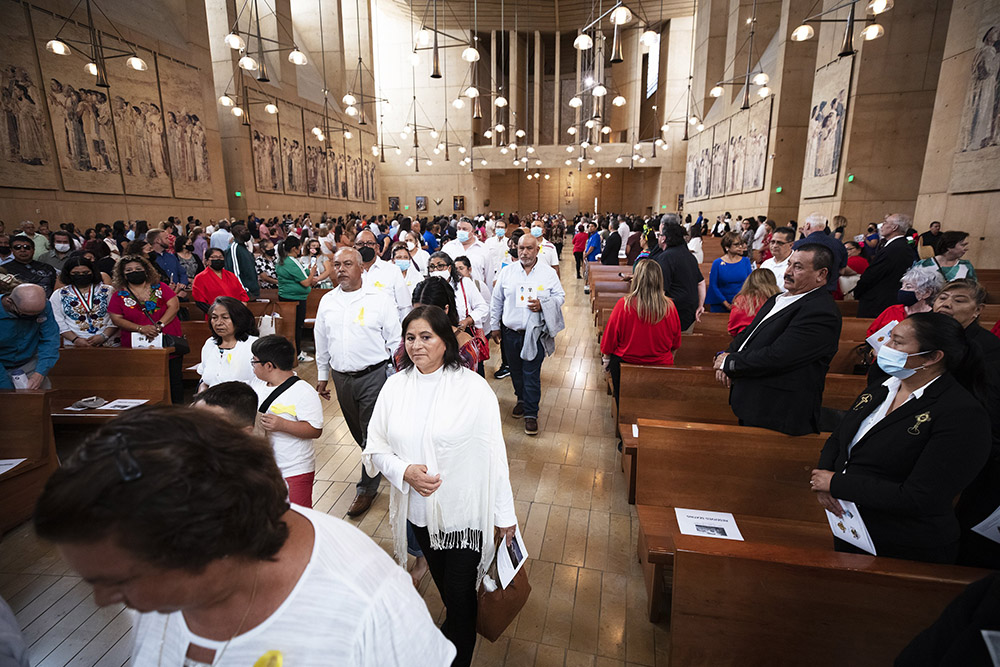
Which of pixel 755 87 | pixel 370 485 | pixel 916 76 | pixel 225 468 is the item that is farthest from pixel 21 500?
pixel 755 87

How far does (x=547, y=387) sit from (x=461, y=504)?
3.92 metres

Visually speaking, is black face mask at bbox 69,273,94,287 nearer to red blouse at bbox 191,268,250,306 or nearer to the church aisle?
red blouse at bbox 191,268,250,306

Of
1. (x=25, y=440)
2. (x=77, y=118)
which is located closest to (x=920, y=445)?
(x=25, y=440)

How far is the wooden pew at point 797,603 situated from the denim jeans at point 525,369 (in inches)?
107

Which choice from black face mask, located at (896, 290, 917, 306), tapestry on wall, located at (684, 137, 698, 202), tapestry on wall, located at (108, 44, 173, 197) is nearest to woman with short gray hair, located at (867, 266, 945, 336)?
black face mask, located at (896, 290, 917, 306)

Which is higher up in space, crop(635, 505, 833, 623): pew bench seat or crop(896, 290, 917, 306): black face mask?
crop(896, 290, 917, 306): black face mask

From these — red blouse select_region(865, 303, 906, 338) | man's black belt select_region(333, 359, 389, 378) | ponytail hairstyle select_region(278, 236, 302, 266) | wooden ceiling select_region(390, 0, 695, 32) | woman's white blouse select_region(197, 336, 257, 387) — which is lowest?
man's black belt select_region(333, 359, 389, 378)

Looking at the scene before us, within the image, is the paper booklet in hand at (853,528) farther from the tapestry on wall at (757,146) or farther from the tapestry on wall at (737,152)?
the tapestry on wall at (737,152)

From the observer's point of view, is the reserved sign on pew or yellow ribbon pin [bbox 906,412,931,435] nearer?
yellow ribbon pin [bbox 906,412,931,435]

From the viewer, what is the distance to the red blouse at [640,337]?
377 cm

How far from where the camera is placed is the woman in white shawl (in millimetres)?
1885

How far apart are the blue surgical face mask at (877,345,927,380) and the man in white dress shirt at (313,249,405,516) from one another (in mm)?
2759

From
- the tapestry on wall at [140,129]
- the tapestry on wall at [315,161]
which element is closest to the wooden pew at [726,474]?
the tapestry on wall at [140,129]

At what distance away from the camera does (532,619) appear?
2.47 meters
